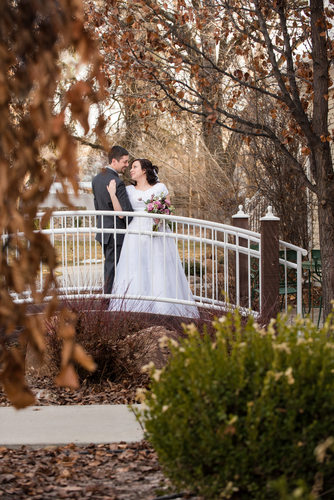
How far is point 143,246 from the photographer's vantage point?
31.2 feet

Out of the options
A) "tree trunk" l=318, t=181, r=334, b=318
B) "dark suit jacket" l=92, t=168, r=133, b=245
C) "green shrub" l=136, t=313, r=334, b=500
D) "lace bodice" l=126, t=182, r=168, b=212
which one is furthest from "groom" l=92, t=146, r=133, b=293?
"green shrub" l=136, t=313, r=334, b=500

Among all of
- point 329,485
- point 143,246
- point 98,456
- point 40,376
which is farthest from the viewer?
point 143,246

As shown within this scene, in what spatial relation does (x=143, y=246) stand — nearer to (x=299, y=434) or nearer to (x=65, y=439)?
(x=65, y=439)

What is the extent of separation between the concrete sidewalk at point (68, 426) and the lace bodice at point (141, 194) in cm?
481

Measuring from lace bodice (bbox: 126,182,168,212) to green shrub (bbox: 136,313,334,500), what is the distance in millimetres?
6860

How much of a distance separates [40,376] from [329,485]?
4123 millimetres

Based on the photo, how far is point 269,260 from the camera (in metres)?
7.97

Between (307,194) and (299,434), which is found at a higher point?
(307,194)

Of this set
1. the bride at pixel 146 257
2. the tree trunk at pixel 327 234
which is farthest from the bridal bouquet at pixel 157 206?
the tree trunk at pixel 327 234

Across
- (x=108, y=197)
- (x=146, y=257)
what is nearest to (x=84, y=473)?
(x=146, y=257)

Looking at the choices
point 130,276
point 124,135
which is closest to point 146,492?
point 130,276

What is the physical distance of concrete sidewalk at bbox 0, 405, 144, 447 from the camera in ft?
14.4

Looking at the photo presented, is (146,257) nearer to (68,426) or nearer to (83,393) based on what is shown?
(83,393)

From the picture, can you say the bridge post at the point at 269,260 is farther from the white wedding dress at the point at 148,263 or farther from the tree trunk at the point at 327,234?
the white wedding dress at the point at 148,263
